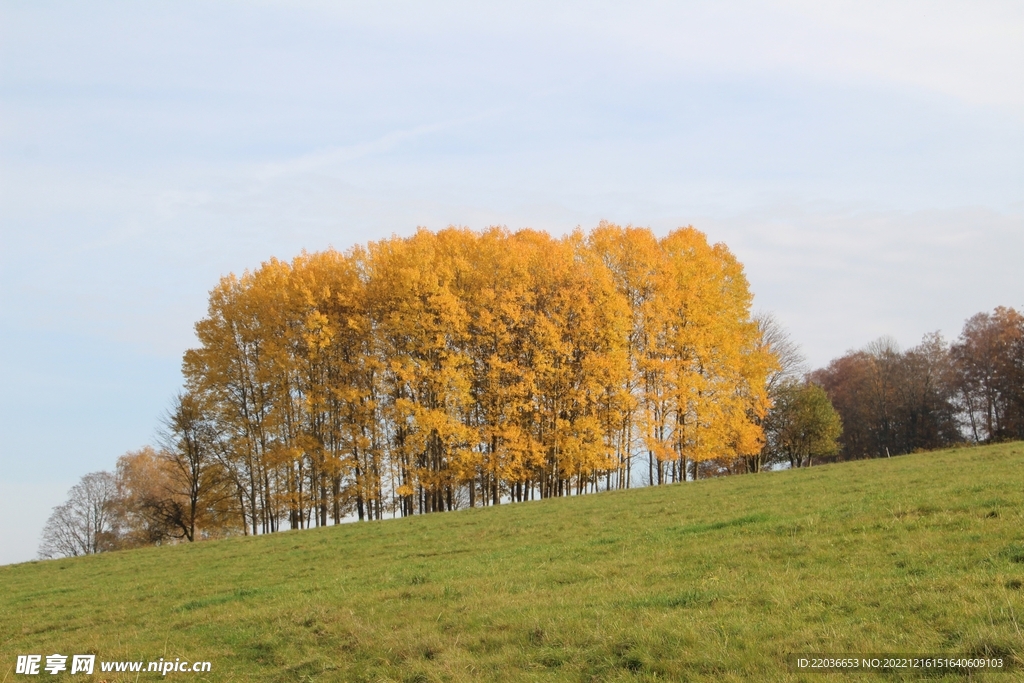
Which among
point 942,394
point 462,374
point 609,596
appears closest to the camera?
point 609,596

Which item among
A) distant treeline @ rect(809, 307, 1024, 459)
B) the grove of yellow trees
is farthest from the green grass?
distant treeline @ rect(809, 307, 1024, 459)

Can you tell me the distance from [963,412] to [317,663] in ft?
246

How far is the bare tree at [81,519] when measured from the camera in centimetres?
7544

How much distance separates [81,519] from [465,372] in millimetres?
54939

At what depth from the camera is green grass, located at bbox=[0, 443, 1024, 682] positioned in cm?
919

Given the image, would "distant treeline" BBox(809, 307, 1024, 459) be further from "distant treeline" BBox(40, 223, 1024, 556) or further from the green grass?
the green grass

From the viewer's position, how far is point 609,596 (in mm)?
12500

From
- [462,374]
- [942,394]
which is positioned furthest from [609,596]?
[942,394]

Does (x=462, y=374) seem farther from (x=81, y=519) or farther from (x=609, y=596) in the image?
(x=81, y=519)

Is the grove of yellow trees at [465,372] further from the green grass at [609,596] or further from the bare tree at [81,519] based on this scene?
the bare tree at [81,519]

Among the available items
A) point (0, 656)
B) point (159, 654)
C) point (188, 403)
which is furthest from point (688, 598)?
point (188, 403)

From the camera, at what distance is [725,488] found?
29781mm

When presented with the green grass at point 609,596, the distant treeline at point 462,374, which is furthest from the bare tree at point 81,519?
the green grass at point 609,596

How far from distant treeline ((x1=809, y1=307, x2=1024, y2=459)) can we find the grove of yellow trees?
3032cm
